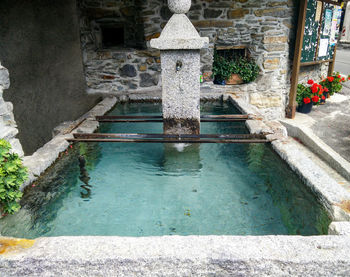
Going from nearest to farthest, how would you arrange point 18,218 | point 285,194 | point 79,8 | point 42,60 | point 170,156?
point 18,218 < point 285,194 < point 170,156 < point 42,60 < point 79,8

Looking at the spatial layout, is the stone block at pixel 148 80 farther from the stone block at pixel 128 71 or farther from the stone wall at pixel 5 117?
the stone wall at pixel 5 117

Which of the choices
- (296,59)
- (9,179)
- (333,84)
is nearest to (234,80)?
(296,59)

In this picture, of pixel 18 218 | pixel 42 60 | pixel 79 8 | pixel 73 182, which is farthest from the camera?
pixel 79 8

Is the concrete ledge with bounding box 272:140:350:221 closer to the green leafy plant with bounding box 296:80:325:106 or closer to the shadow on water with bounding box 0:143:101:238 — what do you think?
the shadow on water with bounding box 0:143:101:238

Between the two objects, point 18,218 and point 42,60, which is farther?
point 42,60

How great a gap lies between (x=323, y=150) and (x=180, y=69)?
254cm

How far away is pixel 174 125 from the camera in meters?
3.51

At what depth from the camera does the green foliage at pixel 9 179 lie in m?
2.01

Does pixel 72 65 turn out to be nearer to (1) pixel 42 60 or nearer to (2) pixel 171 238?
(1) pixel 42 60

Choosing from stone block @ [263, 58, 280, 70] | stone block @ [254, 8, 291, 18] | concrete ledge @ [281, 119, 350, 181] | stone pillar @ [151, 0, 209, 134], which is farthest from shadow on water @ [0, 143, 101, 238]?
stone block @ [254, 8, 291, 18]

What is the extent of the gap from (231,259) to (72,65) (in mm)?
5061

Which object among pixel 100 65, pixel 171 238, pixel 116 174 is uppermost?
pixel 100 65

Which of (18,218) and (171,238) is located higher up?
(171,238)

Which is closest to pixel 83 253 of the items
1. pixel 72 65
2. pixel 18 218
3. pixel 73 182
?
pixel 18 218
